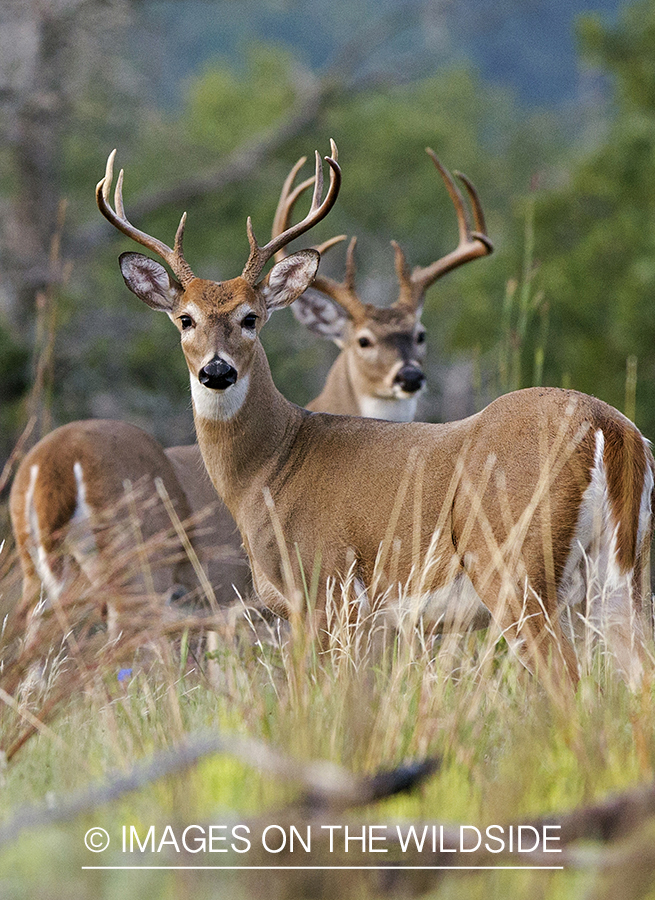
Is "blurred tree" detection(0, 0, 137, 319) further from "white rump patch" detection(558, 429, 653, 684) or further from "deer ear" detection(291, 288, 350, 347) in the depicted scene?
"white rump patch" detection(558, 429, 653, 684)

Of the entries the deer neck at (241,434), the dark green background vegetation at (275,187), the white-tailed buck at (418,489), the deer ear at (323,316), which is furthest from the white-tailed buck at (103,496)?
the deer ear at (323,316)

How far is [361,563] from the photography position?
4.35 meters

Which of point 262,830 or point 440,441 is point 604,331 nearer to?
point 440,441

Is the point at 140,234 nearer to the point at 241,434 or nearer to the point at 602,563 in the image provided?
the point at 241,434

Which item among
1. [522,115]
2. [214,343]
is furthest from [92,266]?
[522,115]

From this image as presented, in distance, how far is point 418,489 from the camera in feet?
13.6

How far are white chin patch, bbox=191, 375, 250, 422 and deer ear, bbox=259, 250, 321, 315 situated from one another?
460mm

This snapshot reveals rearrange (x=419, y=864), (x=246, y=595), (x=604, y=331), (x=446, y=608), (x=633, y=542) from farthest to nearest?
(x=604, y=331) → (x=246, y=595) → (x=446, y=608) → (x=633, y=542) → (x=419, y=864)

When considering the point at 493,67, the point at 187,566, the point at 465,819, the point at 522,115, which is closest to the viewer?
the point at 465,819

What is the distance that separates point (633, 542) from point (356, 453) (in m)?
1.13

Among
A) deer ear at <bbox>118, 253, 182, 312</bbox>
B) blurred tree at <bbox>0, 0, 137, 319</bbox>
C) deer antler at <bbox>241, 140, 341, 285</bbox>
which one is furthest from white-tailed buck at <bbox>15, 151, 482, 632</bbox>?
blurred tree at <bbox>0, 0, 137, 319</bbox>

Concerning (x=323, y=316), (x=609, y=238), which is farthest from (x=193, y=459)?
(x=609, y=238)

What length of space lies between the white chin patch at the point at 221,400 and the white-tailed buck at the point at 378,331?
2443 millimetres

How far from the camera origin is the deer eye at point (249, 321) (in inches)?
186
